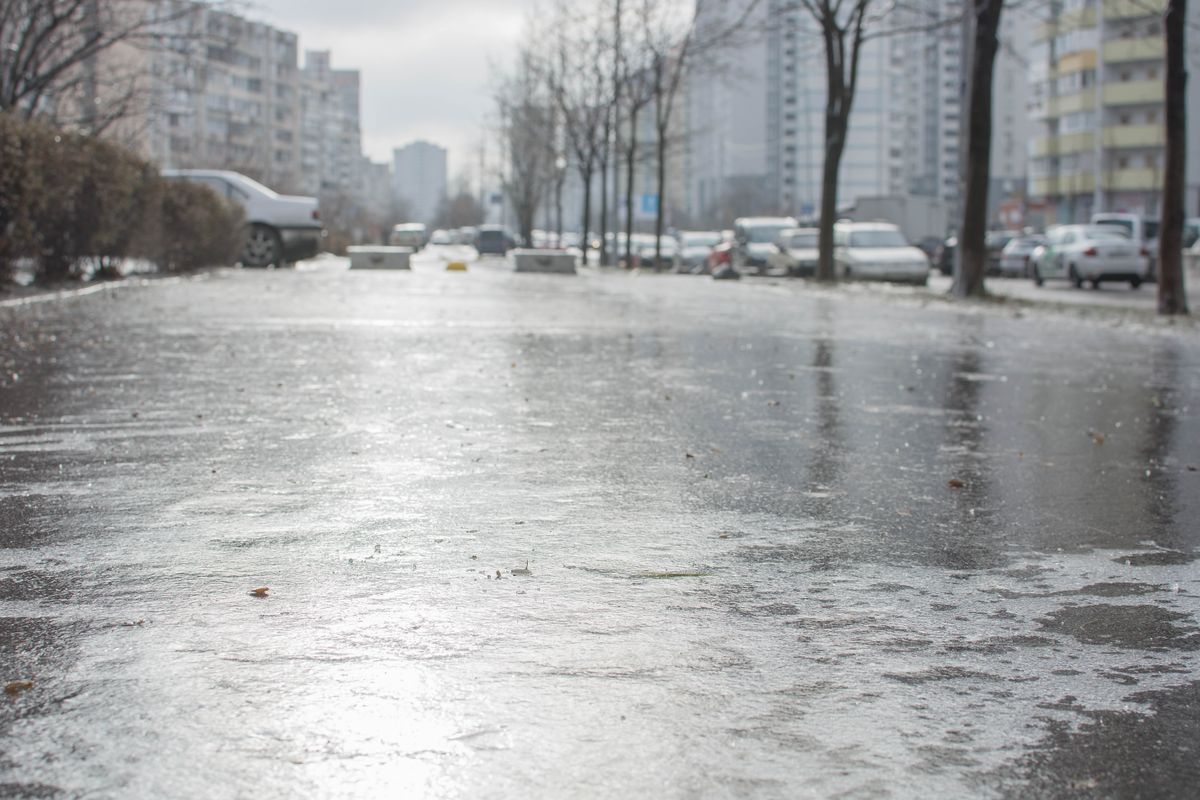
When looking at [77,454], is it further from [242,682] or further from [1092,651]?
[1092,651]

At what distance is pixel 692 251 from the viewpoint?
5588 centimetres

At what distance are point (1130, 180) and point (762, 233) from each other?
49.9 metres

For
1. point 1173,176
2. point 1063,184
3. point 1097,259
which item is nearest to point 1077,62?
point 1063,184

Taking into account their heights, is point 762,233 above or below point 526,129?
below

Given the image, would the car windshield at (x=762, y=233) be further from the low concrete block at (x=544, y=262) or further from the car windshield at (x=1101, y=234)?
the car windshield at (x=1101, y=234)

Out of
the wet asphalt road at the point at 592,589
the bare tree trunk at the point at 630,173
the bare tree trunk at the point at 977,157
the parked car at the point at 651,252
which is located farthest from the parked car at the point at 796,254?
the wet asphalt road at the point at 592,589

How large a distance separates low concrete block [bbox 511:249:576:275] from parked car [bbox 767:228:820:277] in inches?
226

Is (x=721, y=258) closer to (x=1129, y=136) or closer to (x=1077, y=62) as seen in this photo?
(x=1129, y=136)

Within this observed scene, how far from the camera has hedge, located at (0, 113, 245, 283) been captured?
720 inches

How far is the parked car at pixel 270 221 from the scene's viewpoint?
31797mm

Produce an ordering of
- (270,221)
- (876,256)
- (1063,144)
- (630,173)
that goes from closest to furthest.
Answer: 1. (270,221)
2. (876,256)
3. (630,173)
4. (1063,144)

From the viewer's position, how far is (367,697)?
11.5 feet

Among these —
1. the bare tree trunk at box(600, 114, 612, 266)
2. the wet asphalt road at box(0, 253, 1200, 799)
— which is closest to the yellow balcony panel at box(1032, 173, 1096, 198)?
the bare tree trunk at box(600, 114, 612, 266)

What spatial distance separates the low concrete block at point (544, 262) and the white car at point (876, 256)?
7.79 m
